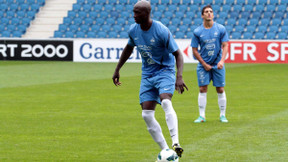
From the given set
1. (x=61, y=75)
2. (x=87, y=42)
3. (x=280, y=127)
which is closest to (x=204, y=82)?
(x=280, y=127)

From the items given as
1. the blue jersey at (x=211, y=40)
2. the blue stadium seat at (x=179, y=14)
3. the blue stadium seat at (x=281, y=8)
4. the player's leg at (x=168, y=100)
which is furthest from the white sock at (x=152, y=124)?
the blue stadium seat at (x=179, y=14)

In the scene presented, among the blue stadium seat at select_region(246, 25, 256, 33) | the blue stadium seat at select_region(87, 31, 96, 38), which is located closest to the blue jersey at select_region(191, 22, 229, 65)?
the blue stadium seat at select_region(246, 25, 256, 33)

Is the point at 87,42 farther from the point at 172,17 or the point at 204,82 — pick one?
the point at 204,82

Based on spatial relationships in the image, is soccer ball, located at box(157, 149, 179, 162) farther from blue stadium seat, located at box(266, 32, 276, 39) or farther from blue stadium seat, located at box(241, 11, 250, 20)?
blue stadium seat, located at box(241, 11, 250, 20)

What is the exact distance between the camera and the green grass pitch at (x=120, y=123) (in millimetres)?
7598

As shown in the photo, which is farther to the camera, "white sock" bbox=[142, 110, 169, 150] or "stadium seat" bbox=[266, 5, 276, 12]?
"stadium seat" bbox=[266, 5, 276, 12]

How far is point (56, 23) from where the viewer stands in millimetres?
34719

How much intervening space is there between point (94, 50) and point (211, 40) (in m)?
19.6

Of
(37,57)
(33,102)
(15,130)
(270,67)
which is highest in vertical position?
(15,130)

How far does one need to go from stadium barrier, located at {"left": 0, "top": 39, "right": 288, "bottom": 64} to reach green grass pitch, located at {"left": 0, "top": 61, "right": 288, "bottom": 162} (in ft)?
27.2

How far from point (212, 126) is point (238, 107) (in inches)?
108

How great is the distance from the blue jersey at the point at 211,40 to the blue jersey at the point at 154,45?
2.99 meters

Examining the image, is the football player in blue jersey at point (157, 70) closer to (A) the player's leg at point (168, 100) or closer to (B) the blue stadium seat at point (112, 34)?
(A) the player's leg at point (168, 100)

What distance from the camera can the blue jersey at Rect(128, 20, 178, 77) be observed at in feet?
22.9
